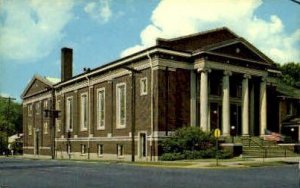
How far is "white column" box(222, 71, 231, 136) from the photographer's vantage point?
152ft

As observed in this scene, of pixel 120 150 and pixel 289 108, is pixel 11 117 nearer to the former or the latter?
pixel 120 150

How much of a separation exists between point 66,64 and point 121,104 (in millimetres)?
24439

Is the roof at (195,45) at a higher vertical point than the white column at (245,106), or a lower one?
higher

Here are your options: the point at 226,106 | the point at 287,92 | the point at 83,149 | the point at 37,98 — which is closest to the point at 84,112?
the point at 83,149

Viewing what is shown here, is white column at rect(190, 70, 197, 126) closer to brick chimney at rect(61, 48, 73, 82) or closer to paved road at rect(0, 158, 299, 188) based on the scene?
paved road at rect(0, 158, 299, 188)

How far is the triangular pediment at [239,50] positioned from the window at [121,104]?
1056 centimetres

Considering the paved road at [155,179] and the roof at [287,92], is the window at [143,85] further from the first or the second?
the paved road at [155,179]

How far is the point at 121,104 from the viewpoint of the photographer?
51531 millimetres

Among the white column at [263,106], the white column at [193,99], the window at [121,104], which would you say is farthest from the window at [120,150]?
the white column at [263,106]

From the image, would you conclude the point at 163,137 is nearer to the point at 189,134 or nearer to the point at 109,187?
the point at 189,134

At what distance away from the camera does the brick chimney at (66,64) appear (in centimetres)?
7275

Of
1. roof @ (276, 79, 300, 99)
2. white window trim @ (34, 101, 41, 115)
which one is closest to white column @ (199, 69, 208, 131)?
roof @ (276, 79, 300, 99)

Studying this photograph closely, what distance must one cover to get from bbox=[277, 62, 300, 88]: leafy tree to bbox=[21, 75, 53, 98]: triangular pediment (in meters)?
39.9

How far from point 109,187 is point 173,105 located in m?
28.3
